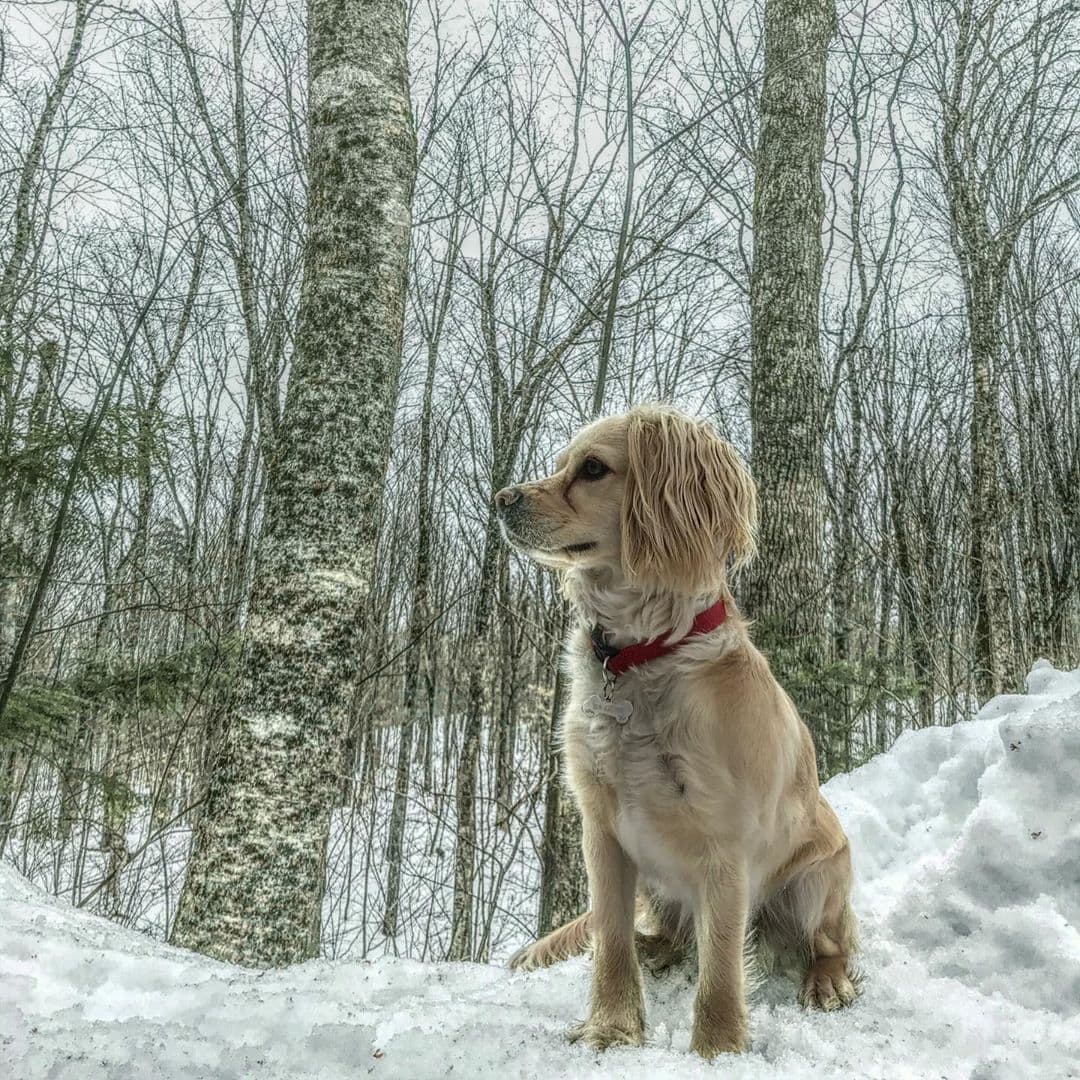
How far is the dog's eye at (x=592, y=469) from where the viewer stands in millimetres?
2105

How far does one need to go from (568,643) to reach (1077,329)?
476 inches

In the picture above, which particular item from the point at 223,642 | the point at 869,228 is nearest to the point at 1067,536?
the point at 869,228

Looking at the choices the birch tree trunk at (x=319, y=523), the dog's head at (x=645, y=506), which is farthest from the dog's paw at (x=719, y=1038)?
the birch tree trunk at (x=319, y=523)

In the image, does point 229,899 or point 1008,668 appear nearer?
point 229,899

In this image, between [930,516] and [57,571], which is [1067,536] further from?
[57,571]

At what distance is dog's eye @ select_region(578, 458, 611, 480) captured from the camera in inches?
82.9

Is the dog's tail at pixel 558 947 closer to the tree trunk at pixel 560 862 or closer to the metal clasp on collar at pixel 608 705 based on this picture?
the metal clasp on collar at pixel 608 705

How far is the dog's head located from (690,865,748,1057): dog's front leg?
67cm

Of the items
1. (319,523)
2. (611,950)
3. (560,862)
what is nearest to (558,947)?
(611,950)

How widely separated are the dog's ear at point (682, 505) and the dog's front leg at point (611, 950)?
0.65m

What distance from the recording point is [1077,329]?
10891 millimetres

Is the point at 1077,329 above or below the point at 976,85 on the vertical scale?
below

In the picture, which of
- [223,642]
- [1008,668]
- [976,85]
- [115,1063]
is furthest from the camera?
[976,85]

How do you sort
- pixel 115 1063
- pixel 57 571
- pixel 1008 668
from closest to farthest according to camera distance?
pixel 115 1063, pixel 1008 668, pixel 57 571
